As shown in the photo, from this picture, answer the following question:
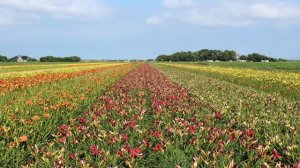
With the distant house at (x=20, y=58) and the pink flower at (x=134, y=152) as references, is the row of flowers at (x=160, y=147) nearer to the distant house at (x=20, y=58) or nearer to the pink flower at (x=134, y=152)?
the pink flower at (x=134, y=152)

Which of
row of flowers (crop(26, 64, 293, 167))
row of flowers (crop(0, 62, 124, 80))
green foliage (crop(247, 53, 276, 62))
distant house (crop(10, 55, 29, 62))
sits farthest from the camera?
green foliage (crop(247, 53, 276, 62))

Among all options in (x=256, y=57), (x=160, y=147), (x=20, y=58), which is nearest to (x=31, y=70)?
(x=160, y=147)

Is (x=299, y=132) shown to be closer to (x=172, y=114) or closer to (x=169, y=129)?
(x=169, y=129)

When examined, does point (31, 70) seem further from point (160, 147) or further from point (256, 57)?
point (256, 57)

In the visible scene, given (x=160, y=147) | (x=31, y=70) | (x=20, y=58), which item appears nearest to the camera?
(x=160, y=147)

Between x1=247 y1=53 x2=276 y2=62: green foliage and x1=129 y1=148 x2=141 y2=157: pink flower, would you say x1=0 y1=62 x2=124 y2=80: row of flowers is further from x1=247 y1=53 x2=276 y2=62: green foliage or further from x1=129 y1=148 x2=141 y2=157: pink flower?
x1=247 y1=53 x2=276 y2=62: green foliage

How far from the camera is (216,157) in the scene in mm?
5195

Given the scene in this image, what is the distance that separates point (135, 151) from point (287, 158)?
2.17 m

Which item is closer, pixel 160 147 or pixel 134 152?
pixel 134 152

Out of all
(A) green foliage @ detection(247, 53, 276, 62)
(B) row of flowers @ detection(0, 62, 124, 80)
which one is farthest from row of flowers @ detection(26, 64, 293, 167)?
(A) green foliage @ detection(247, 53, 276, 62)

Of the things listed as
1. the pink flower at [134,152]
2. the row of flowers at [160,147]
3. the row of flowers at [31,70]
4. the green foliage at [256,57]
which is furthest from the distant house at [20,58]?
the pink flower at [134,152]

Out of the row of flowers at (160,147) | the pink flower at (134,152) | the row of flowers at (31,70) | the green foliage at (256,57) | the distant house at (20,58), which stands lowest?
the green foliage at (256,57)

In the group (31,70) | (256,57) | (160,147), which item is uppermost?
(160,147)

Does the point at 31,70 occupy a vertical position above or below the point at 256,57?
above
